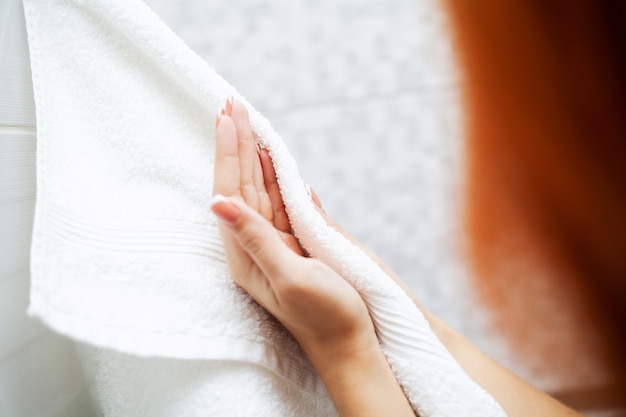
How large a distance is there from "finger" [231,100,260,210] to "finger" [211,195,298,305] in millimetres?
62

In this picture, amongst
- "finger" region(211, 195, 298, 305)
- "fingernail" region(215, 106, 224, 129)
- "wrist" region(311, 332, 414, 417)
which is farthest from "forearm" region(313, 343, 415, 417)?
"fingernail" region(215, 106, 224, 129)

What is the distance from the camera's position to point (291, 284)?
0.34m

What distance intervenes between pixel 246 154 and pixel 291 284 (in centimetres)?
14

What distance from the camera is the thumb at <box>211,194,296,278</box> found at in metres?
0.32

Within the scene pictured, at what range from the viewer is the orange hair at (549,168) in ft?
1.94

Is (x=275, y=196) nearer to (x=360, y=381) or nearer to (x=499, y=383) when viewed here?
(x=360, y=381)

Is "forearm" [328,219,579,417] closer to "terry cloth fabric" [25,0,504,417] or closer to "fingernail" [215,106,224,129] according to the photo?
"terry cloth fabric" [25,0,504,417]

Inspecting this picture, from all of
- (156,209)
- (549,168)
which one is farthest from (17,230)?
(549,168)

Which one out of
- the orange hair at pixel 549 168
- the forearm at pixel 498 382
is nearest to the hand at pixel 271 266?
the forearm at pixel 498 382

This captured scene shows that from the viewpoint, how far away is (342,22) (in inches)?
22.9

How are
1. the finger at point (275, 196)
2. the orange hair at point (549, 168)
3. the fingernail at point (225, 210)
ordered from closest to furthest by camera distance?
the fingernail at point (225, 210) < the finger at point (275, 196) < the orange hair at point (549, 168)

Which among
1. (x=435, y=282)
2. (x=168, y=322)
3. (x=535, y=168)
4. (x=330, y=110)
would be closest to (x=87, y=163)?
(x=168, y=322)

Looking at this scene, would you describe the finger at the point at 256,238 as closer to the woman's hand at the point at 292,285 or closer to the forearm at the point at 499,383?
the woman's hand at the point at 292,285

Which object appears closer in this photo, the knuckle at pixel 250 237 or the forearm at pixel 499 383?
the knuckle at pixel 250 237
